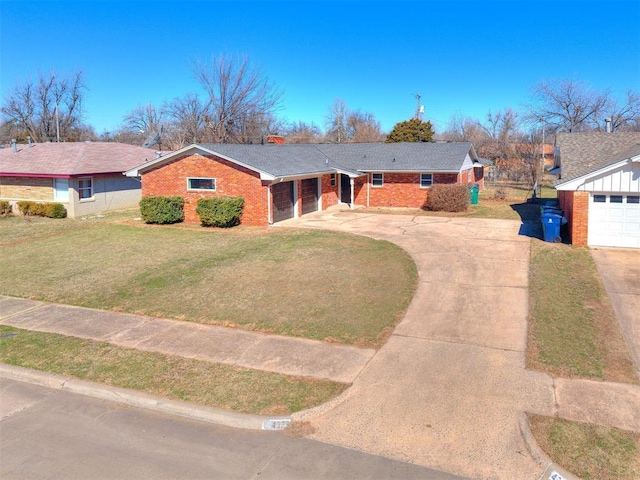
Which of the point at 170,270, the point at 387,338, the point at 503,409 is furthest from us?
A: the point at 170,270

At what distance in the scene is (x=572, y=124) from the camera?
A: 170ft

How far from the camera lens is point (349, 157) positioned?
3095cm

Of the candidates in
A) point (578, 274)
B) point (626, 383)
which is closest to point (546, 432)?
point (626, 383)

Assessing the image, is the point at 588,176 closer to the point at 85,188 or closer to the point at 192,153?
the point at 192,153

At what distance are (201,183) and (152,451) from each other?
18.7 meters

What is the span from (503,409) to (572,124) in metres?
52.7

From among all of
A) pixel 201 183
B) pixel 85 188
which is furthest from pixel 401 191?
pixel 85 188

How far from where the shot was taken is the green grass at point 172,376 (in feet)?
23.2

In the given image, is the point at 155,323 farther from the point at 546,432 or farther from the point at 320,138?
the point at 320,138

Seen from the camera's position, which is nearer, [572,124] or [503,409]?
[503,409]

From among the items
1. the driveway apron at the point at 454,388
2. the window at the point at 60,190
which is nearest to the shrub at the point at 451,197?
the driveway apron at the point at 454,388

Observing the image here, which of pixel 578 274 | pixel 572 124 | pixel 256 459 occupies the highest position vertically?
pixel 572 124

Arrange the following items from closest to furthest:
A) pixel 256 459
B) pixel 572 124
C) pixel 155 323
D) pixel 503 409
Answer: pixel 256 459
pixel 503 409
pixel 155 323
pixel 572 124

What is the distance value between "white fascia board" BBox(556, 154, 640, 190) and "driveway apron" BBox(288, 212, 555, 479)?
477 cm
